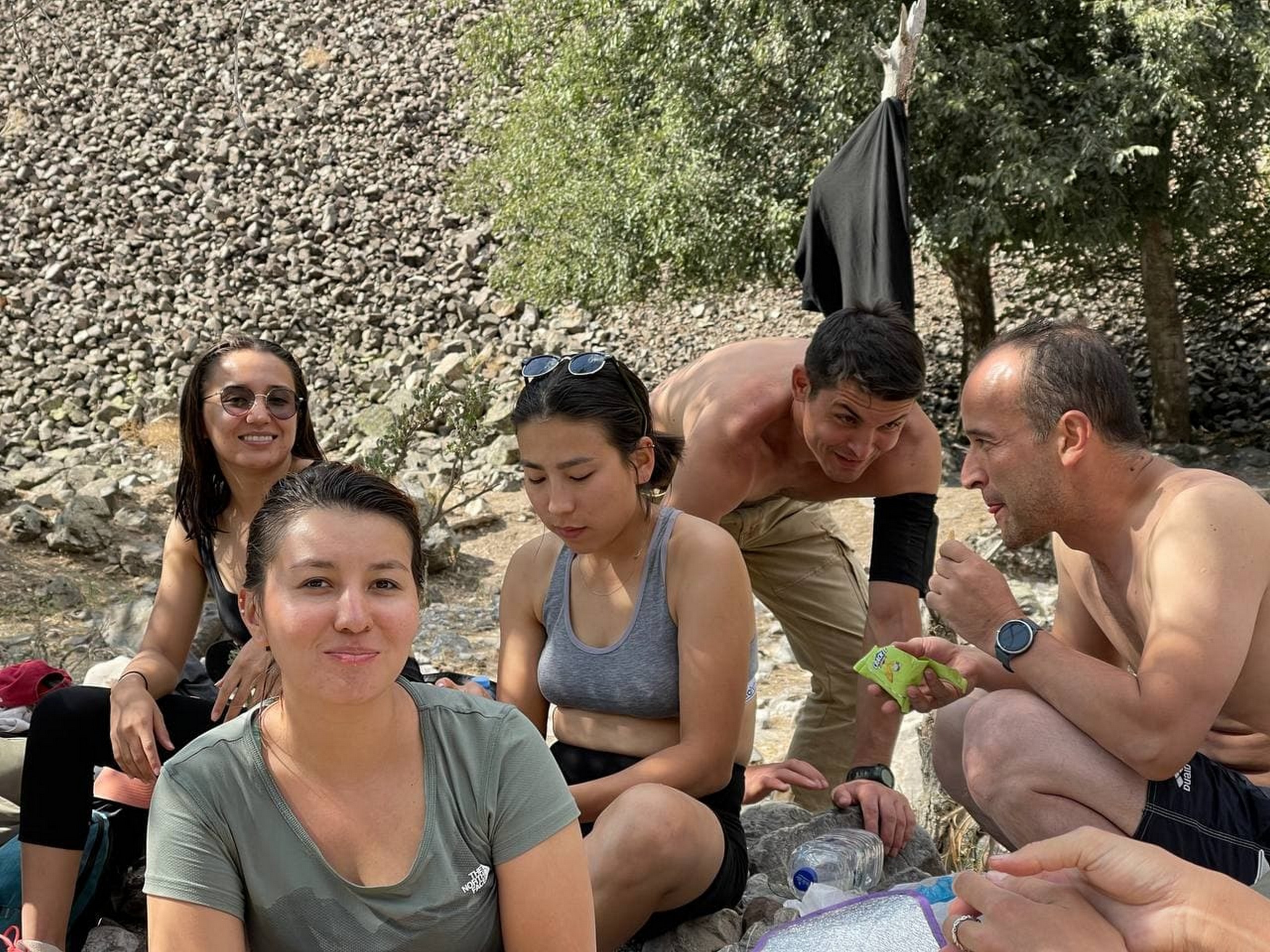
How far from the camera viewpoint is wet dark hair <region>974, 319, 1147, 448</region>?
8.27ft

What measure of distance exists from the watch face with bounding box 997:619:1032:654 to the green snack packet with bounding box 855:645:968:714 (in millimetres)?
271

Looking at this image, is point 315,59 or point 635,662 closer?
point 635,662

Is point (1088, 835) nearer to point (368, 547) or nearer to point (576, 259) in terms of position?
point (368, 547)

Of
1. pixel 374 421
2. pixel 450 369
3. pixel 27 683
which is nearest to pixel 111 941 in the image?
pixel 27 683

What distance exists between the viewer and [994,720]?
8.45 feet

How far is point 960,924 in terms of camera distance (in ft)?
6.68

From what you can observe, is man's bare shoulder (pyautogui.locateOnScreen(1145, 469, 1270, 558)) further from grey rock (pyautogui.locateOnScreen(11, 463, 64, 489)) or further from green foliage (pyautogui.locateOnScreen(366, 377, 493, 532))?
grey rock (pyautogui.locateOnScreen(11, 463, 64, 489))

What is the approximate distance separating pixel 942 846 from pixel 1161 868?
6.48 feet

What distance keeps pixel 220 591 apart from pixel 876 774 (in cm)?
169

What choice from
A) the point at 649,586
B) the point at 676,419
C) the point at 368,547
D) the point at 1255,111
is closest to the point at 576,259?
the point at 1255,111

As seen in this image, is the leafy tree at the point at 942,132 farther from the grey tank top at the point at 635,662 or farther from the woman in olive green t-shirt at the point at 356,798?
the woman in olive green t-shirt at the point at 356,798

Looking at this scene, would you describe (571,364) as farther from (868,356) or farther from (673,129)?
(673,129)

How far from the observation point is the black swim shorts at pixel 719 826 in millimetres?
2693

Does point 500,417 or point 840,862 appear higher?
point 500,417
